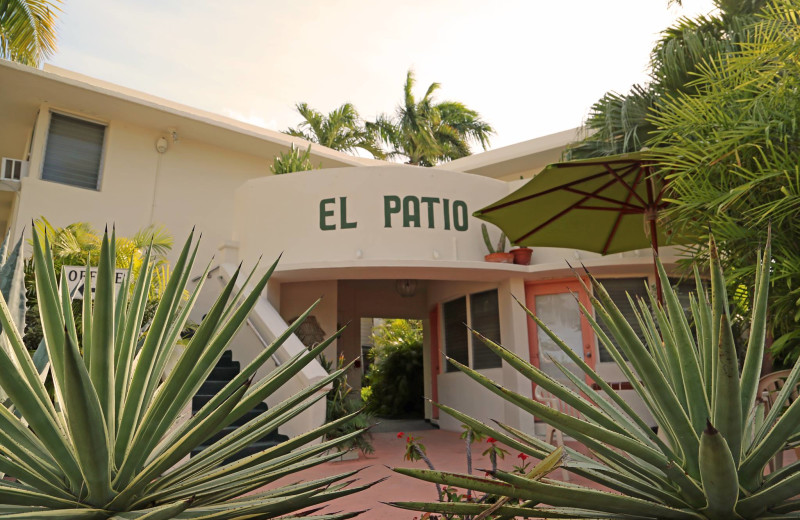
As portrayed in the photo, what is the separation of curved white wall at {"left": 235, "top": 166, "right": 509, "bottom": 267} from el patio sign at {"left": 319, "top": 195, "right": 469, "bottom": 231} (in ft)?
0.05

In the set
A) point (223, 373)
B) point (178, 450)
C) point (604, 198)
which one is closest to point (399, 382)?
point (223, 373)

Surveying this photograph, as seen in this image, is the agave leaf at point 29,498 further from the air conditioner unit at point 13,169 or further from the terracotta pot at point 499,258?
the air conditioner unit at point 13,169

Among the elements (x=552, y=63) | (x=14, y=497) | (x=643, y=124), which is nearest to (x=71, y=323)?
(x=14, y=497)

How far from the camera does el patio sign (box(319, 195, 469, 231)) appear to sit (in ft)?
29.3

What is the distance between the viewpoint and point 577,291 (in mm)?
9062

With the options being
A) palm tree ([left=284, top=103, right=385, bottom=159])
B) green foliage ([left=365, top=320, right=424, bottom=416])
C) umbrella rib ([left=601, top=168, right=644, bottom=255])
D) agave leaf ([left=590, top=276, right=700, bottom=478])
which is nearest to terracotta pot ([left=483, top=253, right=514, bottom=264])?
umbrella rib ([left=601, top=168, right=644, bottom=255])

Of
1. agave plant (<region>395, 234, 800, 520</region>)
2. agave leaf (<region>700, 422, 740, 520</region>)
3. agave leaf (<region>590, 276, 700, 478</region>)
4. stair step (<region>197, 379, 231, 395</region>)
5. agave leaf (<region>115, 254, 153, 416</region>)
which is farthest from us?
stair step (<region>197, 379, 231, 395</region>)

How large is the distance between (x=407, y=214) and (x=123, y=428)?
24.9 ft

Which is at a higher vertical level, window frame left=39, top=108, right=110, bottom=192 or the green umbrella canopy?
window frame left=39, top=108, right=110, bottom=192

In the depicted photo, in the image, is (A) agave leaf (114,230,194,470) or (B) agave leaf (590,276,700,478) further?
(A) agave leaf (114,230,194,470)

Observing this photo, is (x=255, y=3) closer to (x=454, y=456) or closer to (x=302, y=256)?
(x=302, y=256)

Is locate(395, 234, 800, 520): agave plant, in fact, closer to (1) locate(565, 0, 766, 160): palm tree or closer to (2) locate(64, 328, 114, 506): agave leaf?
(2) locate(64, 328, 114, 506): agave leaf

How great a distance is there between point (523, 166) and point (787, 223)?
8836 mm

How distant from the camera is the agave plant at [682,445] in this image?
128 cm
